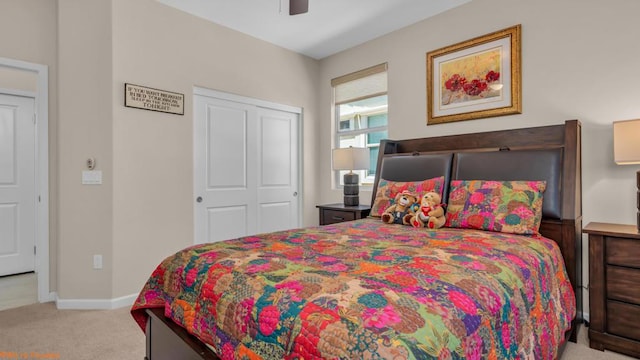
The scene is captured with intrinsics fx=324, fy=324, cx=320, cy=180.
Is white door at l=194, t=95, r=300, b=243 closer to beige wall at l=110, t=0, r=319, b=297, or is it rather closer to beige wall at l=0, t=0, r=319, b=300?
beige wall at l=110, t=0, r=319, b=297

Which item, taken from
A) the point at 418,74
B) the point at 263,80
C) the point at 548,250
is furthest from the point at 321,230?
the point at 263,80

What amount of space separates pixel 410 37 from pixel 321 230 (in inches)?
97.1

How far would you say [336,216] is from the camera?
3.53 m

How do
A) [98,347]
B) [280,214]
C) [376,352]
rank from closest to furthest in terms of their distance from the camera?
1. [376,352]
2. [98,347]
3. [280,214]

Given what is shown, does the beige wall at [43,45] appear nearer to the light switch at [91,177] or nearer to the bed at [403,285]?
the light switch at [91,177]

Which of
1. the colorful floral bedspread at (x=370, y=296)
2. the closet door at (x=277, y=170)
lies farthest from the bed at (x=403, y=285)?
the closet door at (x=277, y=170)

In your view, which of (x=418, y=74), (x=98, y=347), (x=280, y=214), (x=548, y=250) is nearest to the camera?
(x=548, y=250)

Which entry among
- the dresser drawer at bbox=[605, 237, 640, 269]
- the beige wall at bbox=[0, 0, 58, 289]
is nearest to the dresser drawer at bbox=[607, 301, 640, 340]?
the dresser drawer at bbox=[605, 237, 640, 269]

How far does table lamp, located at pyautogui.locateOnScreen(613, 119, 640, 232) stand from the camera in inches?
77.2

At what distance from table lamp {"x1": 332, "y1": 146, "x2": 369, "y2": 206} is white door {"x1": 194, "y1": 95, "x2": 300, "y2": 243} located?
88 cm

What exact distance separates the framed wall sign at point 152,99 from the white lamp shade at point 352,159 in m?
1.71

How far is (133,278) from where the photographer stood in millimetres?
2951

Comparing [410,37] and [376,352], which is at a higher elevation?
[410,37]

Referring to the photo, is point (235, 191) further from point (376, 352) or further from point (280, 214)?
point (376, 352)
